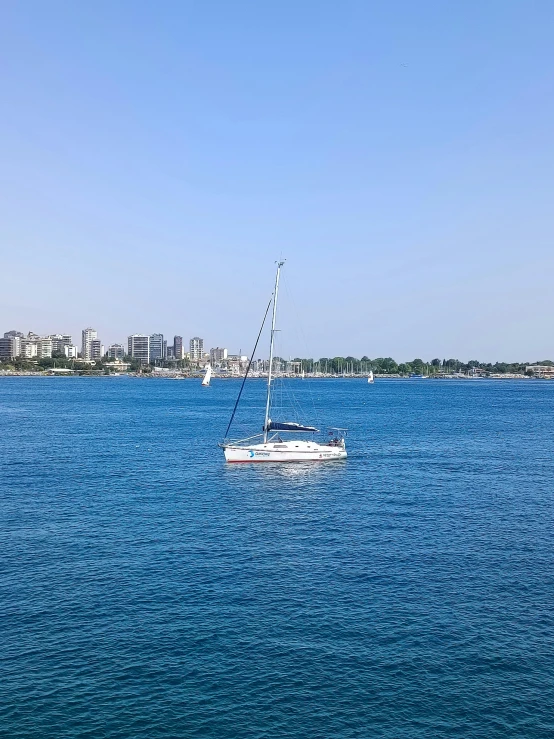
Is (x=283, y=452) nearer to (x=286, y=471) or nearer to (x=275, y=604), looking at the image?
(x=286, y=471)

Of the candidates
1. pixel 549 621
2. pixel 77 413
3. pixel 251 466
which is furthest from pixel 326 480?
pixel 77 413

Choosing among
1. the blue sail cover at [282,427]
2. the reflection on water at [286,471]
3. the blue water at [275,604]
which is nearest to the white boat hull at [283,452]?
the reflection on water at [286,471]

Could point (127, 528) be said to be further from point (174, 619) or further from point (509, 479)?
point (509, 479)

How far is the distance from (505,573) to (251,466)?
4392 centimetres

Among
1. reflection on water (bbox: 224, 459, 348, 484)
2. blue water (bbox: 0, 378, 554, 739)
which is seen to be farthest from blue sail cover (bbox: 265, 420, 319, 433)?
blue water (bbox: 0, 378, 554, 739)

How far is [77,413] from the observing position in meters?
160

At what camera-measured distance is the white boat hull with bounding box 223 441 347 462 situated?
3334 inches

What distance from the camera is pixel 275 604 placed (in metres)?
38.8

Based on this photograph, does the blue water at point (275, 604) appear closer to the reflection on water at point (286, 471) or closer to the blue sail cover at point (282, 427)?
the reflection on water at point (286, 471)

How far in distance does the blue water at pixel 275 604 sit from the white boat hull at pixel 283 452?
5408mm

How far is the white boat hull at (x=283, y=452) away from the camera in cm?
8469

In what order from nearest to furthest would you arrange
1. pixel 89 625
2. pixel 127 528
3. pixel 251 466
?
pixel 89 625, pixel 127 528, pixel 251 466

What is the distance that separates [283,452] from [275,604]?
1863 inches

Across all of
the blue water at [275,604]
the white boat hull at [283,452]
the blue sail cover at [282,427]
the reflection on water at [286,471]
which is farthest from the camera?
the blue sail cover at [282,427]
